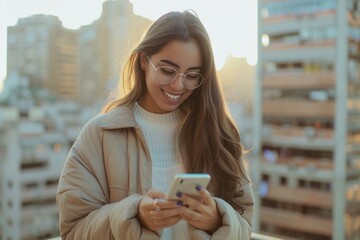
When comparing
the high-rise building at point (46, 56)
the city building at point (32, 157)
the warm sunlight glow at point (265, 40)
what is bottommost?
the city building at point (32, 157)

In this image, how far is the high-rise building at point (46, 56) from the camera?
1315cm

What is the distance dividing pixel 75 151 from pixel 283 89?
18091 millimetres

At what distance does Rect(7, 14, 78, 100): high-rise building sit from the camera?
43.1ft

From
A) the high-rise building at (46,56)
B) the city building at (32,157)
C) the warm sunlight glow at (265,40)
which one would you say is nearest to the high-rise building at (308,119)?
the warm sunlight glow at (265,40)

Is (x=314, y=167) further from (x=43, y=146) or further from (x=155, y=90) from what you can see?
(x=155, y=90)

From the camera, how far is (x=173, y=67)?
788mm

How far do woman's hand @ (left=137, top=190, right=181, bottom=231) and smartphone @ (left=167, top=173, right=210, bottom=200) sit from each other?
0.02 metres

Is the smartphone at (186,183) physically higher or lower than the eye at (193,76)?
lower

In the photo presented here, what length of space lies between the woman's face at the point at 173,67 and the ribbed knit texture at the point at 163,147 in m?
0.04

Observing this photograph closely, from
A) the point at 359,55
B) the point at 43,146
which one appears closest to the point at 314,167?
the point at 359,55

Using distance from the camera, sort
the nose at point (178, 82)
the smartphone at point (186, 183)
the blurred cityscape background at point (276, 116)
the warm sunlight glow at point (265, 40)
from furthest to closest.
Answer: the warm sunlight glow at point (265, 40)
the blurred cityscape background at point (276, 116)
the nose at point (178, 82)
the smartphone at point (186, 183)

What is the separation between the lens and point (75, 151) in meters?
0.79

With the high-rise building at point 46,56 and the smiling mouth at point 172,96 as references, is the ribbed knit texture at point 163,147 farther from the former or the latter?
the high-rise building at point 46,56

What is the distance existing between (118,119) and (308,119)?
17.9m
